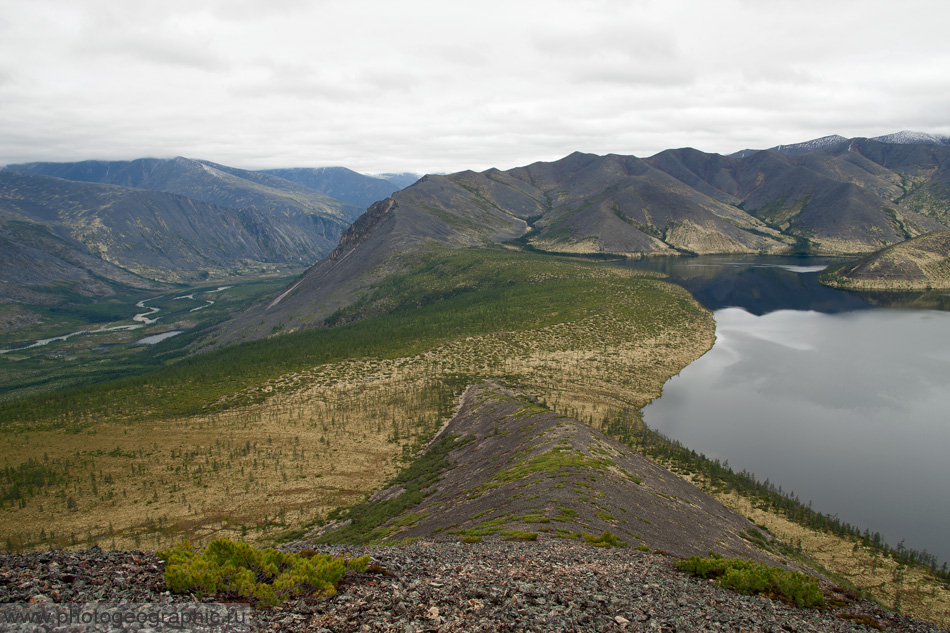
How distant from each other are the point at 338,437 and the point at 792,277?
197 m

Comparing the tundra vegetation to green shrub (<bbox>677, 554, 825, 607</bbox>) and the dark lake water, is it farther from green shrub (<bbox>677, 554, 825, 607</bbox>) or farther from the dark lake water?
green shrub (<bbox>677, 554, 825, 607</bbox>)

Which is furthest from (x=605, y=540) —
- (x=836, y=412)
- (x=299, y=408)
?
(x=836, y=412)

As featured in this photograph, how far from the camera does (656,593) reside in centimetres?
1595

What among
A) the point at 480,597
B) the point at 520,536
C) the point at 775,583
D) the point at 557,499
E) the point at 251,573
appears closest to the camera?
the point at 251,573

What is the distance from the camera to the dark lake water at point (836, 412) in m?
42.6

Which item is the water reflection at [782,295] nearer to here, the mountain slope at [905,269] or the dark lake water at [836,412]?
the mountain slope at [905,269]

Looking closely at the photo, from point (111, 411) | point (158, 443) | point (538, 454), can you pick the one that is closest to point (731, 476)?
point (538, 454)

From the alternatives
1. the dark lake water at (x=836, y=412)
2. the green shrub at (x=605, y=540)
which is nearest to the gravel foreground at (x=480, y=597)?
the green shrub at (x=605, y=540)

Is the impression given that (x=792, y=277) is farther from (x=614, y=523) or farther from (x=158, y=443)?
(x=158, y=443)

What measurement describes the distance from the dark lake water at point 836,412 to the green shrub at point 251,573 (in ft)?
147

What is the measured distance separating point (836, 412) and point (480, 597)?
6961cm

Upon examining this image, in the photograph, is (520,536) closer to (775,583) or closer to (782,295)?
(775,583)

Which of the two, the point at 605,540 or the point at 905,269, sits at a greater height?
the point at 905,269

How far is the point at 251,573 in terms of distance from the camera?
13.4 m
